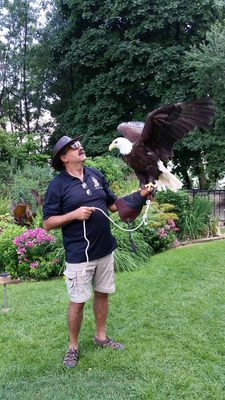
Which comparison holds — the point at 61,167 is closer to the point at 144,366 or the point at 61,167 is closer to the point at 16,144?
the point at 144,366

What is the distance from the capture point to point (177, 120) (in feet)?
7.80

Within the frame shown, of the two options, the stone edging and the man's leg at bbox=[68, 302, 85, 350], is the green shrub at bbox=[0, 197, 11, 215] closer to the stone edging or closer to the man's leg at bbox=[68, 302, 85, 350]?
the stone edging

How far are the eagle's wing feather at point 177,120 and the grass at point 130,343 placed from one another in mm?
1681

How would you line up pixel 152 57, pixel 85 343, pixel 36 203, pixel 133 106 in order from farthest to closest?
1. pixel 133 106
2. pixel 152 57
3. pixel 36 203
4. pixel 85 343

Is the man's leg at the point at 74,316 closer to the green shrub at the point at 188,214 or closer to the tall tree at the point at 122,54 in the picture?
the green shrub at the point at 188,214

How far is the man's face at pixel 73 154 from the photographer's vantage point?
114 inches

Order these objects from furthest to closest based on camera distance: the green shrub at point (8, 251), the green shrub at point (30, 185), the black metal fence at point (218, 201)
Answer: the black metal fence at point (218, 201) < the green shrub at point (30, 185) < the green shrub at point (8, 251)

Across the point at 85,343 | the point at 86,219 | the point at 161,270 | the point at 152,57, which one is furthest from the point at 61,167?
the point at 152,57

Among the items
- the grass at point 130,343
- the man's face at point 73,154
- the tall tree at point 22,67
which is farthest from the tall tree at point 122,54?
the man's face at point 73,154

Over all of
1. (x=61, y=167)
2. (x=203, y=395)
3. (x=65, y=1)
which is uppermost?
(x=65, y=1)

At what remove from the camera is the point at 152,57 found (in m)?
13.7

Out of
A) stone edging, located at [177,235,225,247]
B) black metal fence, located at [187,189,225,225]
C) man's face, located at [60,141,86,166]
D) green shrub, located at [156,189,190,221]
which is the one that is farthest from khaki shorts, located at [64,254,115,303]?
black metal fence, located at [187,189,225,225]

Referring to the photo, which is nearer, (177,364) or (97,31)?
(177,364)

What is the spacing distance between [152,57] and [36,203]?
846cm
